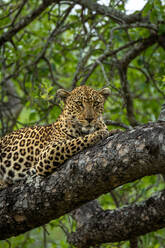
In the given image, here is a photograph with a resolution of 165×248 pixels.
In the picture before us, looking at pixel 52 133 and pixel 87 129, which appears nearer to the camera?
pixel 87 129

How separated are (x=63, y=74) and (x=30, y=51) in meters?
3.11

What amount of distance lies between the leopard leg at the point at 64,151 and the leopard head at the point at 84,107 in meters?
0.81

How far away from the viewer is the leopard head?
240 inches

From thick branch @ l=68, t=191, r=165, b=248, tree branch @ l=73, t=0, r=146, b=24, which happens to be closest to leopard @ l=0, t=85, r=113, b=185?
thick branch @ l=68, t=191, r=165, b=248

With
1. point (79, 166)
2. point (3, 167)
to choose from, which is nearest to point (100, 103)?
point (3, 167)

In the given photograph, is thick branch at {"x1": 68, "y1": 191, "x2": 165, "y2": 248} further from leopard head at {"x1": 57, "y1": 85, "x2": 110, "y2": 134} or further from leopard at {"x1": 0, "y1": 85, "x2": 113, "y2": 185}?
leopard head at {"x1": 57, "y1": 85, "x2": 110, "y2": 134}

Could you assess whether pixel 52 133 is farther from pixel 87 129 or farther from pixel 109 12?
pixel 109 12

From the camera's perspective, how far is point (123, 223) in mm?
5602

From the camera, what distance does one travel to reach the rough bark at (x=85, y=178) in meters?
3.59

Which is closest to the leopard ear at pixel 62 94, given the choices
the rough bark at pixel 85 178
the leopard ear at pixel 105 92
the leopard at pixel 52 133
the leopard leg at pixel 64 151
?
the leopard at pixel 52 133

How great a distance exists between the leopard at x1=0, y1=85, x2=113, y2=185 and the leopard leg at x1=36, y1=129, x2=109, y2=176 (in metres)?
0.51

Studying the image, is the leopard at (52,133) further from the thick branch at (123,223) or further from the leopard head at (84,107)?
the thick branch at (123,223)

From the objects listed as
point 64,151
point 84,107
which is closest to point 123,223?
point 64,151

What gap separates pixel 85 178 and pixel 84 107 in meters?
2.35
